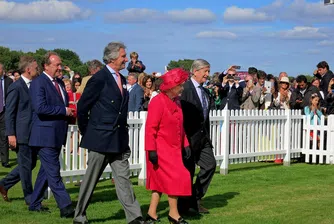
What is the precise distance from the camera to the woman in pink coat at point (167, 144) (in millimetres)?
7918

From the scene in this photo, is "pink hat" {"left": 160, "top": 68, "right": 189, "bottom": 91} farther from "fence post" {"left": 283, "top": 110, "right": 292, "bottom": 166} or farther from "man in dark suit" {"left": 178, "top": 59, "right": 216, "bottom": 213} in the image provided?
"fence post" {"left": 283, "top": 110, "right": 292, "bottom": 166}

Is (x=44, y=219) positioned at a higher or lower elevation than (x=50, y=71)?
lower

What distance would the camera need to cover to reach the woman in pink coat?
7.92 meters

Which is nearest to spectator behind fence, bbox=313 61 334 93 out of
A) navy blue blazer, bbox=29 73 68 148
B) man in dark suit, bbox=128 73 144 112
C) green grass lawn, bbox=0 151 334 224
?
green grass lawn, bbox=0 151 334 224

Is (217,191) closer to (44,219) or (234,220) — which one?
(234,220)

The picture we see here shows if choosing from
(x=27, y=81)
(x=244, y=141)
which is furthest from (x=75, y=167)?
(x=244, y=141)

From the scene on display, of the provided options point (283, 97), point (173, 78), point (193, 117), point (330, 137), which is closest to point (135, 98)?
point (283, 97)

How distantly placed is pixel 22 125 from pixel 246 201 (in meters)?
3.86

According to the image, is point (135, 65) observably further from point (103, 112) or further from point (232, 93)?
point (103, 112)

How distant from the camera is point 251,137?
15.3 meters

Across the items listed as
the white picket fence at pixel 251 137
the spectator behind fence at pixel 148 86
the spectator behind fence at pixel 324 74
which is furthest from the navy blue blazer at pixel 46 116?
the spectator behind fence at pixel 324 74

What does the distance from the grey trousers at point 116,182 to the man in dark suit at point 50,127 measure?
642 mm

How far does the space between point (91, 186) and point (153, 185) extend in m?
0.80

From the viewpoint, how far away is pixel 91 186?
7980 millimetres
